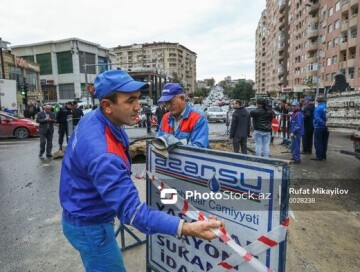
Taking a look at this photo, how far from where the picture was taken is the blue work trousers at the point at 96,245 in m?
1.78

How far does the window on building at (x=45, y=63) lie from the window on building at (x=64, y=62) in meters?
2.23

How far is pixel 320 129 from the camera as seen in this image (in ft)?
27.1

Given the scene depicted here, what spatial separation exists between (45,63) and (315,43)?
6013cm

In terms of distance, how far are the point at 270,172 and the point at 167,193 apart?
36.1 inches

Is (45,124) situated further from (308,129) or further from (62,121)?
(308,129)

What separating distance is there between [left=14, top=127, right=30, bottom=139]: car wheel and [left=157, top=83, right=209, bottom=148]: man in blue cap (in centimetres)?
1438

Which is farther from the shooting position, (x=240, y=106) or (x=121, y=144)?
(x=240, y=106)

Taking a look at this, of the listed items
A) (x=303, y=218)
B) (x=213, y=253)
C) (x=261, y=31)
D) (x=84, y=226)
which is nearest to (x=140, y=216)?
(x=84, y=226)

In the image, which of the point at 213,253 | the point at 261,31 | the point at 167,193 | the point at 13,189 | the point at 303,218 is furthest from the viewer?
the point at 261,31

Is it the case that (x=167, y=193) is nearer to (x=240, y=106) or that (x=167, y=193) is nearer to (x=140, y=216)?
(x=140, y=216)

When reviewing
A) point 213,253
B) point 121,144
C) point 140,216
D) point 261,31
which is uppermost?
point 261,31

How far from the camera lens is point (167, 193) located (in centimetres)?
225

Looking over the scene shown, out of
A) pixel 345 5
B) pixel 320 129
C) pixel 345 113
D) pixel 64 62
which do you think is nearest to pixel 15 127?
pixel 320 129

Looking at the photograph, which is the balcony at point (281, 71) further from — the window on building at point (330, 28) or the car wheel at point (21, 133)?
the car wheel at point (21, 133)
